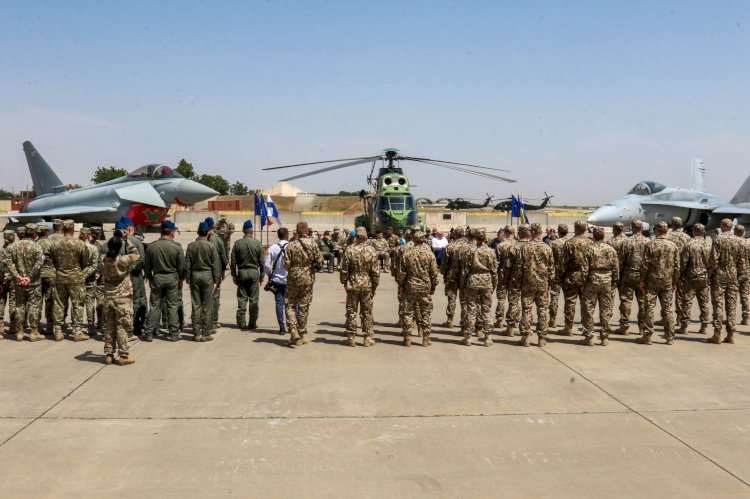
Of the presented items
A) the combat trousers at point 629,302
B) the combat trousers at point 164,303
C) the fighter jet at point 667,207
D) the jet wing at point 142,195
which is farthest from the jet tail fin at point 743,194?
the jet wing at point 142,195

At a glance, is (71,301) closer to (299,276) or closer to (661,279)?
(299,276)

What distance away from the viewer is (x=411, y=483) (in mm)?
3717

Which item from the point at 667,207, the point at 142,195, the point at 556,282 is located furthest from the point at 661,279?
the point at 142,195

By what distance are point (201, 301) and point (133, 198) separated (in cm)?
1764

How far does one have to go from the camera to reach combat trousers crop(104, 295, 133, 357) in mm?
6441

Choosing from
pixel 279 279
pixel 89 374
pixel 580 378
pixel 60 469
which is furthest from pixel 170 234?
pixel 580 378

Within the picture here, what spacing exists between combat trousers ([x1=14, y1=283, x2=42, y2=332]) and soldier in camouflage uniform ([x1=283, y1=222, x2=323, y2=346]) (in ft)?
11.8

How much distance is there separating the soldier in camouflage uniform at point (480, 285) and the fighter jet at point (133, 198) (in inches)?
735

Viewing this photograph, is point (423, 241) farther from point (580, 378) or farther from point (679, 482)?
point (679, 482)

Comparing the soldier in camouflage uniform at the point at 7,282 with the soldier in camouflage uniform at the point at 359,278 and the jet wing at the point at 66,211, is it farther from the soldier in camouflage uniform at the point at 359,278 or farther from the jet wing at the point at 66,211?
the jet wing at the point at 66,211

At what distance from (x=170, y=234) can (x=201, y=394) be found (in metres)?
2.95

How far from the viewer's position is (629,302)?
326 inches

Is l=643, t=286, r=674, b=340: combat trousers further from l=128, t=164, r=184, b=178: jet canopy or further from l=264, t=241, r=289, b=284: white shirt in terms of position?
l=128, t=164, r=184, b=178: jet canopy

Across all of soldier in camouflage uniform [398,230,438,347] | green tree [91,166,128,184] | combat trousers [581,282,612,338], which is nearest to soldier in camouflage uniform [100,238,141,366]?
soldier in camouflage uniform [398,230,438,347]
